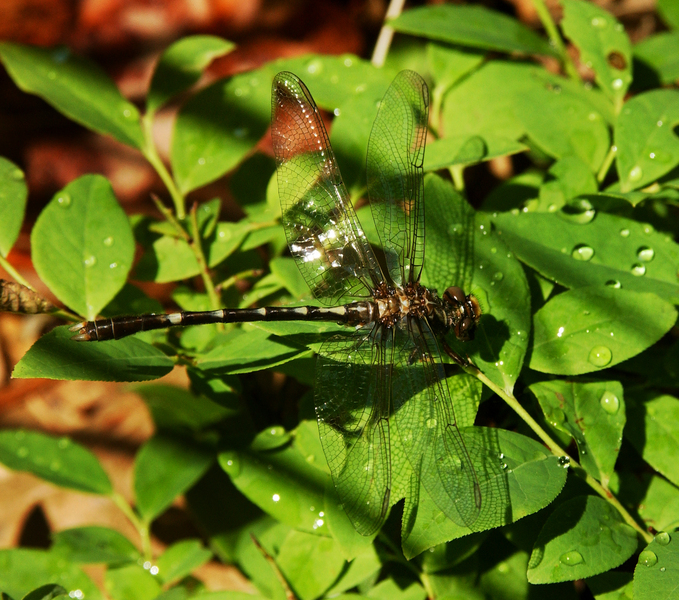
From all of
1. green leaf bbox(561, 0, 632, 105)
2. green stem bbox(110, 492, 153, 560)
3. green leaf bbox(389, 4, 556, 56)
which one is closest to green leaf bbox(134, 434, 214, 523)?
green stem bbox(110, 492, 153, 560)

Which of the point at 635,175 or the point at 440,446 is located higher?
the point at 635,175

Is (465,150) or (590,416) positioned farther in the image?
(465,150)

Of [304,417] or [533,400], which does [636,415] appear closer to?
[533,400]

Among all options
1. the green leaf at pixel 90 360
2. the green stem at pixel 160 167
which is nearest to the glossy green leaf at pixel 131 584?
the green leaf at pixel 90 360

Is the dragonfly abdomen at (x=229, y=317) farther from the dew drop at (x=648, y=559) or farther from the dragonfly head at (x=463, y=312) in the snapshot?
the dew drop at (x=648, y=559)

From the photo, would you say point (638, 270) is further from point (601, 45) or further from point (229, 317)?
point (229, 317)

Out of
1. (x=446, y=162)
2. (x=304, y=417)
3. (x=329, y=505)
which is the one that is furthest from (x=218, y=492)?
(x=446, y=162)

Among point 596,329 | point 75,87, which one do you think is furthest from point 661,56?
point 75,87

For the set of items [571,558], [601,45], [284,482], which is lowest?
[284,482]
